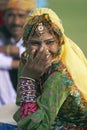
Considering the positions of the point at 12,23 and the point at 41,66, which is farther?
the point at 12,23

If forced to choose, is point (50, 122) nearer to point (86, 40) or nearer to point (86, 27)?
point (86, 40)

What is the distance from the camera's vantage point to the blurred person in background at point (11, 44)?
1020 cm

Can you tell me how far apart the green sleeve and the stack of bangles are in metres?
0.05

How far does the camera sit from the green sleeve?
4.95 meters

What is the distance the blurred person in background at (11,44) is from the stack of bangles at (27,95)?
4894 millimetres

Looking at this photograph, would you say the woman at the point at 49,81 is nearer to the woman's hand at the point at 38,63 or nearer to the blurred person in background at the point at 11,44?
the woman's hand at the point at 38,63

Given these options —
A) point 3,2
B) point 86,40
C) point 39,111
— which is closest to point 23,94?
point 39,111

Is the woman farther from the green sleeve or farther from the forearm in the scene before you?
the forearm

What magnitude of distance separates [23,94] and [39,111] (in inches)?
8.4

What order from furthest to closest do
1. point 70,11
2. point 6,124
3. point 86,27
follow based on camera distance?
point 70,11, point 86,27, point 6,124

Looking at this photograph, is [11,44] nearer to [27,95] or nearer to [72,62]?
[72,62]

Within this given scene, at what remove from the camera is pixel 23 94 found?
5.09 meters

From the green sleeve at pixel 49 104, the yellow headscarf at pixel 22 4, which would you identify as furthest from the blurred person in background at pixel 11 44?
the green sleeve at pixel 49 104

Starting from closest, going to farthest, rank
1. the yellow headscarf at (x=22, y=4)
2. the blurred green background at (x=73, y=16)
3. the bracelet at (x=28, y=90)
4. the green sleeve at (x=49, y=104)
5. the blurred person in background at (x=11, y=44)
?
1. the green sleeve at (x=49, y=104)
2. the bracelet at (x=28, y=90)
3. the blurred person in background at (x=11, y=44)
4. the yellow headscarf at (x=22, y=4)
5. the blurred green background at (x=73, y=16)
